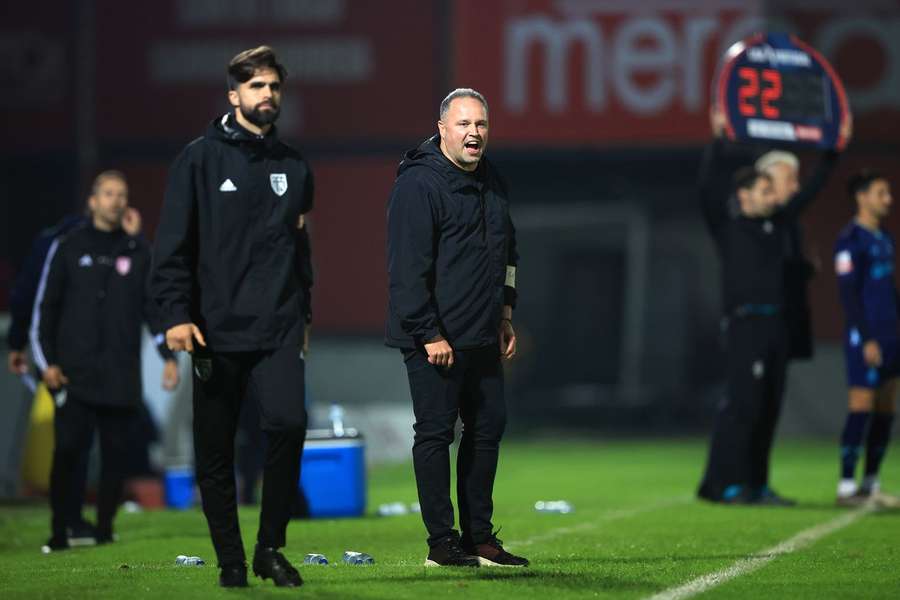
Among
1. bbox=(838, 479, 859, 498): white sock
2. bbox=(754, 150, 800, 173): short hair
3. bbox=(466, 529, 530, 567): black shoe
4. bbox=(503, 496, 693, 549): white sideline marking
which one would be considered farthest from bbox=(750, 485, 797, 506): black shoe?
bbox=(466, 529, 530, 567): black shoe

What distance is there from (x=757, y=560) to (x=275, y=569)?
9.01ft

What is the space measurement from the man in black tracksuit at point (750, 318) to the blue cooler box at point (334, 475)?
2529 mm

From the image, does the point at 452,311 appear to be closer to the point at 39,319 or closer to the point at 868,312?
the point at 39,319

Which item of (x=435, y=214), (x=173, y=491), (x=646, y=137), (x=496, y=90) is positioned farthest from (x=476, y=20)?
(x=435, y=214)

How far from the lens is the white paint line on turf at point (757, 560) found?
7762 millimetres

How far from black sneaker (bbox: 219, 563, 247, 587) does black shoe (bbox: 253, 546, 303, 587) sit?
54 millimetres

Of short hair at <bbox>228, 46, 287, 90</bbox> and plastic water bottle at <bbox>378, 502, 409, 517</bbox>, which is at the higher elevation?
short hair at <bbox>228, 46, 287, 90</bbox>

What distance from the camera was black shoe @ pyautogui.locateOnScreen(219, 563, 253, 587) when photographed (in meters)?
7.54

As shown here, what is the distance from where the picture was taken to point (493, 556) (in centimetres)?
837

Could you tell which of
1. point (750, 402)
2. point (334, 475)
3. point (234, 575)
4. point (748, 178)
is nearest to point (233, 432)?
point (234, 575)

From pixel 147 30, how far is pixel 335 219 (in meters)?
3.62

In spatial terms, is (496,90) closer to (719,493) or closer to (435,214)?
(719,493)

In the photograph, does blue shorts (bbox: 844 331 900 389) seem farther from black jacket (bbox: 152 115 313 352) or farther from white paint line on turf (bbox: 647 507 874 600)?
black jacket (bbox: 152 115 313 352)

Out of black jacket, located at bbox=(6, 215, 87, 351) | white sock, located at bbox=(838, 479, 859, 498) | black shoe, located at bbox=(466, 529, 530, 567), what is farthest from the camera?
white sock, located at bbox=(838, 479, 859, 498)
